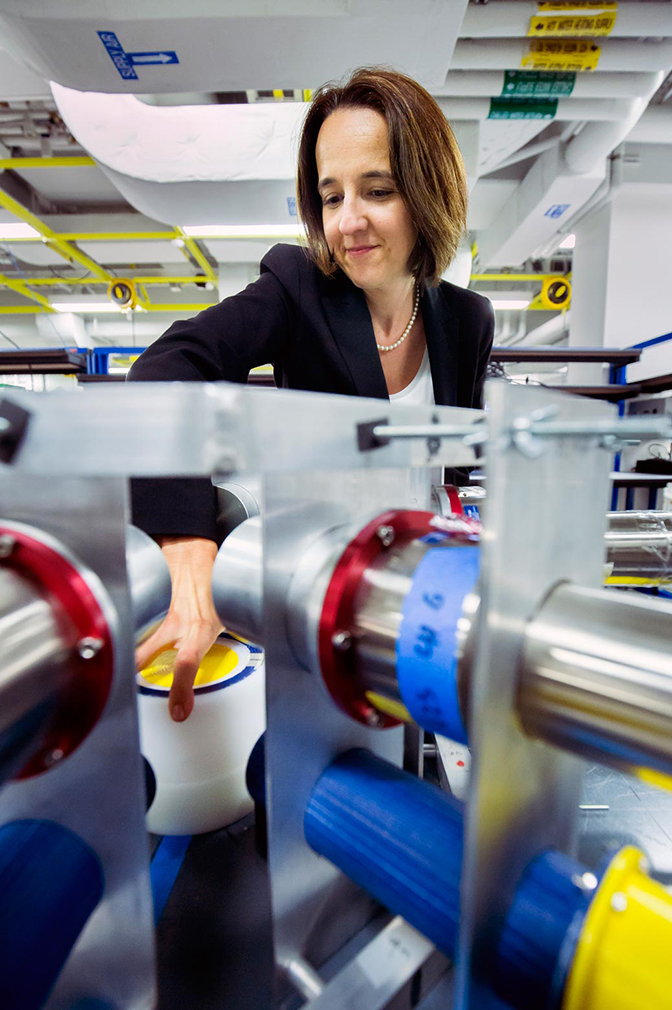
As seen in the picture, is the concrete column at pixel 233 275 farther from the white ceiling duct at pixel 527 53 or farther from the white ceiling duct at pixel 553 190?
the white ceiling duct at pixel 527 53

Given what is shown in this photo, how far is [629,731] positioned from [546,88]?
275cm

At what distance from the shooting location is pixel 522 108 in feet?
7.91

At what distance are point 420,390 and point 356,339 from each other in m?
0.17

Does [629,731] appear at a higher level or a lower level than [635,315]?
lower

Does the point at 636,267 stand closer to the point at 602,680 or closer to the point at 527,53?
the point at 527,53

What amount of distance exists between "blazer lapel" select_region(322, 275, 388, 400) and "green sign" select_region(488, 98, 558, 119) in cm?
220

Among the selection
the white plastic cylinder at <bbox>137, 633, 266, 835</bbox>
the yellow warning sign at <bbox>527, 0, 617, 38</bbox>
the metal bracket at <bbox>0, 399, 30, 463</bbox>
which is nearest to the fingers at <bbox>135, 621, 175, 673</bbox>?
the white plastic cylinder at <bbox>137, 633, 266, 835</bbox>

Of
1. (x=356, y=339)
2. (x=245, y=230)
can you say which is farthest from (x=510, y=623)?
(x=245, y=230)

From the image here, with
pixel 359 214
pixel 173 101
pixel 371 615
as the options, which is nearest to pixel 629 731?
pixel 371 615

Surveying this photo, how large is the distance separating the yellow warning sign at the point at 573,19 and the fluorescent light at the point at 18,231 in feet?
11.4

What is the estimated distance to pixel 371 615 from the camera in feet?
1.01

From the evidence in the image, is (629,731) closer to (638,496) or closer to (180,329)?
(180,329)

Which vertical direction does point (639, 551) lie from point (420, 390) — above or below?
below

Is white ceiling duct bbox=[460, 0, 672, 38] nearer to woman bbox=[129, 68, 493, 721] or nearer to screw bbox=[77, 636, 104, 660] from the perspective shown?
woman bbox=[129, 68, 493, 721]
